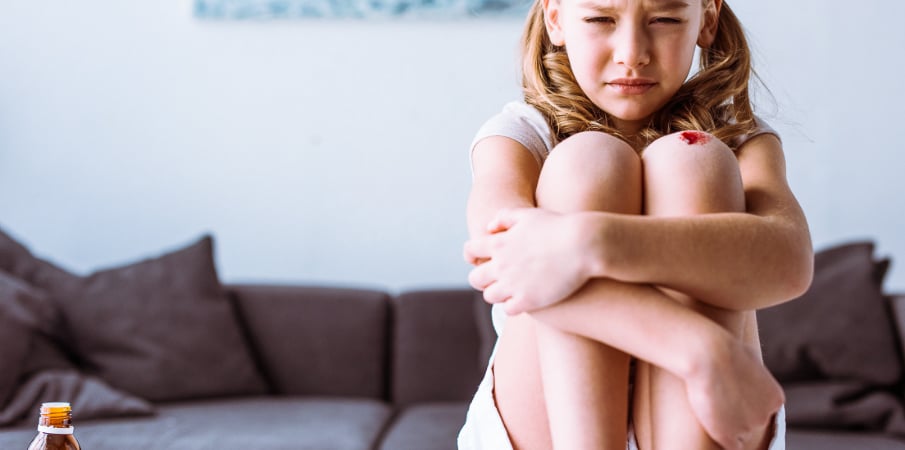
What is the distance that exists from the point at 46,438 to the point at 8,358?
1.02m

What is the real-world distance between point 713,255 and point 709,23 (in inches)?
18.4

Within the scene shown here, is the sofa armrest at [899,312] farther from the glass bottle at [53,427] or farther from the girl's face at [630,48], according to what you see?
the glass bottle at [53,427]

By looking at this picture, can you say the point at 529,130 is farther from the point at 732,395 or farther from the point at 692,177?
the point at 732,395

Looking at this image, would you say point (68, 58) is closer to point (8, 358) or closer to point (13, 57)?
point (13, 57)

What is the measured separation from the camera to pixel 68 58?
2.80 m

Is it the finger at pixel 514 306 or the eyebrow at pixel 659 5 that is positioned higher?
the eyebrow at pixel 659 5

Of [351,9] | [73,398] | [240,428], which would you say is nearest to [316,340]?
[240,428]

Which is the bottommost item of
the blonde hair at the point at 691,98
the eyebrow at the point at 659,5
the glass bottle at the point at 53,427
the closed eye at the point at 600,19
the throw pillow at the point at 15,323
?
the throw pillow at the point at 15,323

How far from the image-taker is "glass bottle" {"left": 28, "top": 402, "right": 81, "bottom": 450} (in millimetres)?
1157

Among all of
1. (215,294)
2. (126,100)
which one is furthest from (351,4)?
(215,294)

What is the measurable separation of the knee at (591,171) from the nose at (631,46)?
134mm

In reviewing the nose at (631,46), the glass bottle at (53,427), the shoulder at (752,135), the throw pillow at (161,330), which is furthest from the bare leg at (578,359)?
the throw pillow at (161,330)

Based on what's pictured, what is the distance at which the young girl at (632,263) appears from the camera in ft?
3.18

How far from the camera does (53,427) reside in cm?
116
